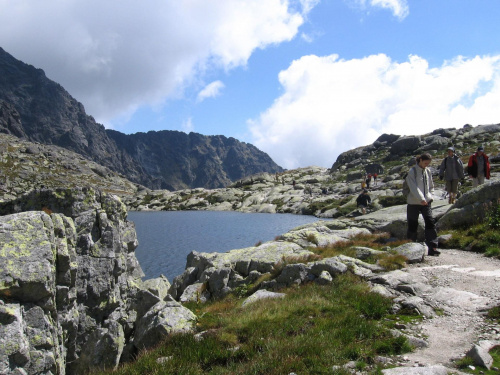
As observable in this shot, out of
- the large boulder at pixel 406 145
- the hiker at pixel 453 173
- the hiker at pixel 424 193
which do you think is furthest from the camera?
the large boulder at pixel 406 145

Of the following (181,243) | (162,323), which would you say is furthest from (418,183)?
(181,243)

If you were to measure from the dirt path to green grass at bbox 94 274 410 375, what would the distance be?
85cm

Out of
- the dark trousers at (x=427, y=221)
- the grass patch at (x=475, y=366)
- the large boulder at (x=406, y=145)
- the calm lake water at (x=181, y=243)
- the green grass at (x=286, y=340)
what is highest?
the large boulder at (x=406, y=145)

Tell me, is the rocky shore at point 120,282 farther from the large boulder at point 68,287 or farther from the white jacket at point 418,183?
the white jacket at point 418,183

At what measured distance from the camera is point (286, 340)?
784 cm

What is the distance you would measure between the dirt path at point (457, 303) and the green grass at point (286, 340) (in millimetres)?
854

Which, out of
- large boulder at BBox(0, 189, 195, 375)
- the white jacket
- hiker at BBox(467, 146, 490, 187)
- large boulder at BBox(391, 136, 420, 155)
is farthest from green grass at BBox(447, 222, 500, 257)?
large boulder at BBox(391, 136, 420, 155)

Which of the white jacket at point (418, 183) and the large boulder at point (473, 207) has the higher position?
the white jacket at point (418, 183)

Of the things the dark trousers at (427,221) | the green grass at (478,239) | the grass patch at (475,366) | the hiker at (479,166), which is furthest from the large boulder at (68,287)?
the hiker at (479,166)

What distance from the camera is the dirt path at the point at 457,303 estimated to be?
7.32 m

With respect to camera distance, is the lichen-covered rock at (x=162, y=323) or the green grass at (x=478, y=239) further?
the green grass at (x=478, y=239)

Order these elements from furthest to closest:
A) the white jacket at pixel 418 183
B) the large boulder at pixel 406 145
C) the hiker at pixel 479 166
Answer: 1. the large boulder at pixel 406 145
2. the hiker at pixel 479 166
3. the white jacket at pixel 418 183

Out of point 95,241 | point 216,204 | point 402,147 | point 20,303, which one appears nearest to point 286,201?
point 216,204

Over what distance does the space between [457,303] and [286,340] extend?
6122mm
